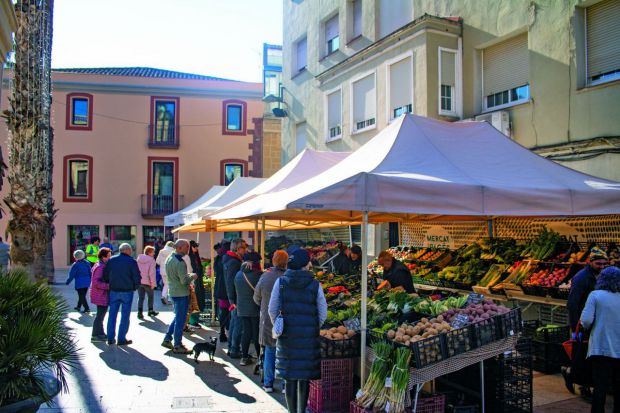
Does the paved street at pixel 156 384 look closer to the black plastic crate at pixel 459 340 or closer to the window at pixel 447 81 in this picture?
the black plastic crate at pixel 459 340

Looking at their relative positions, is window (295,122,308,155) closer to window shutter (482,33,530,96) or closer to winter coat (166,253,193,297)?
window shutter (482,33,530,96)

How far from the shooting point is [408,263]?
11.9 metres

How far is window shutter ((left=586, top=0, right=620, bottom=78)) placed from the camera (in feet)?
31.6

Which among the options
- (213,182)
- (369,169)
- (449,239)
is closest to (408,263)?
(449,239)

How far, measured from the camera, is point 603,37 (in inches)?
388

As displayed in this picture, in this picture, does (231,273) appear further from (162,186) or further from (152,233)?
(162,186)

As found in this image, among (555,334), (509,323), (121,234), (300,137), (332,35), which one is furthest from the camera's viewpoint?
(121,234)

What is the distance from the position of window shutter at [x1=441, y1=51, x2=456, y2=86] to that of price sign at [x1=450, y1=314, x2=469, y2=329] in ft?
29.2

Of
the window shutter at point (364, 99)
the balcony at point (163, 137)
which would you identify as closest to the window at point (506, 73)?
the window shutter at point (364, 99)

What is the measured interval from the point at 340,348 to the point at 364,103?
11397 millimetres

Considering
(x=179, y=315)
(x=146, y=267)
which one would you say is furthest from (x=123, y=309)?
(x=146, y=267)

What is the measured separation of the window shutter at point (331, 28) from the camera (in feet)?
61.4

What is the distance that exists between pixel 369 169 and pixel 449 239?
7.05 m

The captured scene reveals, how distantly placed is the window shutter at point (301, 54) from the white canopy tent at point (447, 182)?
46.9ft
